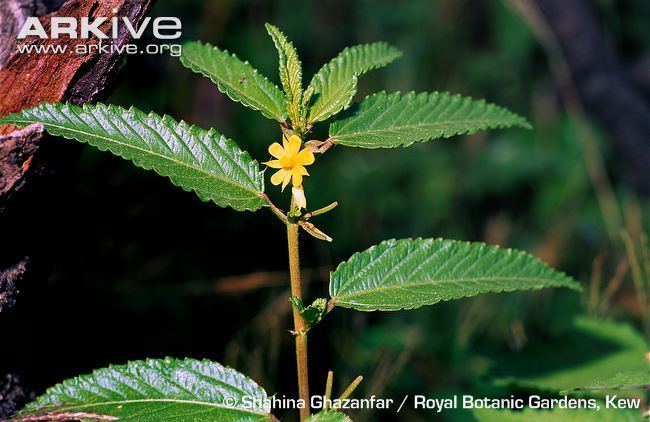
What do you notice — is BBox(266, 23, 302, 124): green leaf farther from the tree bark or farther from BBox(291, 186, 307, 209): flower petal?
the tree bark

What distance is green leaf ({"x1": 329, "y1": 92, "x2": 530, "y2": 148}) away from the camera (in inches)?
36.0

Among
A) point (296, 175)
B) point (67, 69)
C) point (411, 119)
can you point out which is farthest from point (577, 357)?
point (67, 69)

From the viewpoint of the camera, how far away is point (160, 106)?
2182 millimetres

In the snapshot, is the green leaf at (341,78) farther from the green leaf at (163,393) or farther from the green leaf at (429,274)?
the green leaf at (163,393)

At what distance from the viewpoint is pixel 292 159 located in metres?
0.88

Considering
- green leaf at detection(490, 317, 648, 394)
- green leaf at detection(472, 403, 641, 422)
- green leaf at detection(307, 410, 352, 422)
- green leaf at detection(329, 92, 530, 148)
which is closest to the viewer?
green leaf at detection(307, 410, 352, 422)

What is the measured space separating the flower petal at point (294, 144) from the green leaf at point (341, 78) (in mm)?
47

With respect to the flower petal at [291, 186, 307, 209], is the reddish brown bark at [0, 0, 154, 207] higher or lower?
higher

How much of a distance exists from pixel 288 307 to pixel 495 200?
1320mm

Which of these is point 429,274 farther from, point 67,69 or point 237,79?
point 67,69

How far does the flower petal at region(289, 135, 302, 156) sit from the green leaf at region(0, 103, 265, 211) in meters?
0.06

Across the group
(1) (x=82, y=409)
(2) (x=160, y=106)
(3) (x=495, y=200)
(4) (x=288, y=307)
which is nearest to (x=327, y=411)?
(1) (x=82, y=409)

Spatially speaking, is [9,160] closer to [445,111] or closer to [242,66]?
[242,66]

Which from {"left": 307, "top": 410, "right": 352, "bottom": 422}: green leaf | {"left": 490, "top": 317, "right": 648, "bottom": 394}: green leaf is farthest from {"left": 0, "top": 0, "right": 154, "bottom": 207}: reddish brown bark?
{"left": 490, "top": 317, "right": 648, "bottom": 394}: green leaf
